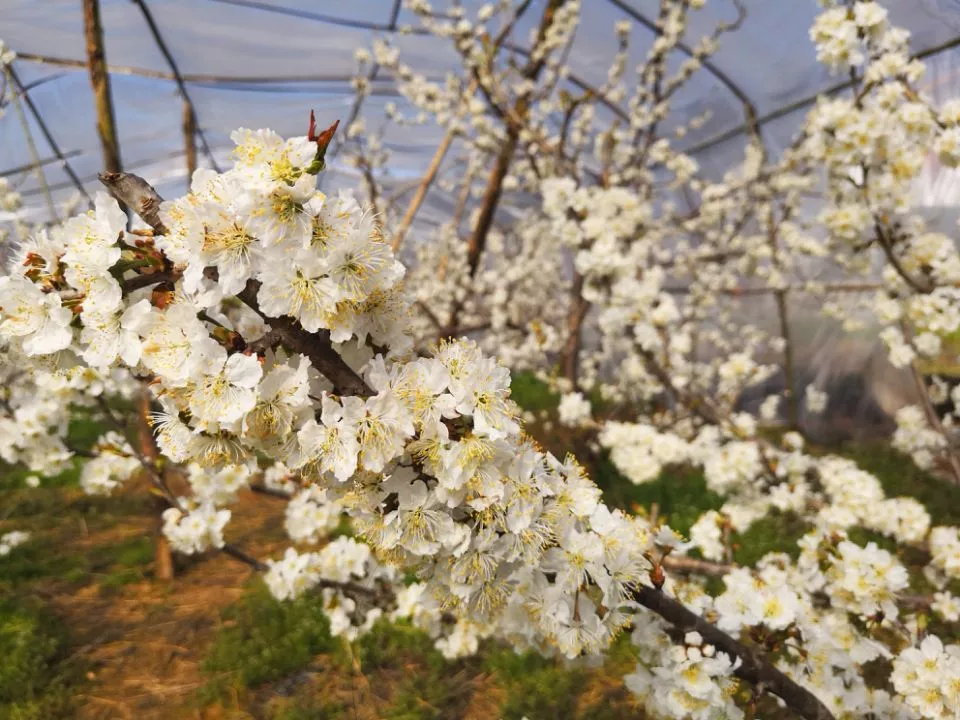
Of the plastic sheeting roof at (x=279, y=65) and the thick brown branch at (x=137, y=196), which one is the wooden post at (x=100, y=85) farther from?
the thick brown branch at (x=137, y=196)

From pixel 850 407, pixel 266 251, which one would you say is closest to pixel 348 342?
pixel 266 251

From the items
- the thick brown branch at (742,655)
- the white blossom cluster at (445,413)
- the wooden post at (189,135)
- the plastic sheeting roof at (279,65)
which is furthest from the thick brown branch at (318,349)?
the plastic sheeting roof at (279,65)

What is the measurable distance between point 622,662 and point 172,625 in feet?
8.24

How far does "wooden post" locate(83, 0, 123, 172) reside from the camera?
122 inches

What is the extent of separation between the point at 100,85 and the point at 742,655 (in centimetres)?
384

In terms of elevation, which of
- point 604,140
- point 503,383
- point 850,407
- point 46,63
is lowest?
point 850,407

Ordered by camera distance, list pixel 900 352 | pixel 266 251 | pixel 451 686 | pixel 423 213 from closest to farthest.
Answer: pixel 266 251
pixel 451 686
pixel 900 352
pixel 423 213

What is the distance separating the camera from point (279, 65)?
16.6 ft

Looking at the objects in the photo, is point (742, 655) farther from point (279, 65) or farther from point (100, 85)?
point (279, 65)

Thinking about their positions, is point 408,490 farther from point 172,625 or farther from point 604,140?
point 604,140

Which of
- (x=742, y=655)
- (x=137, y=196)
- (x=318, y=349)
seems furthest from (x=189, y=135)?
(x=742, y=655)

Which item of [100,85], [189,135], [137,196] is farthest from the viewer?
[189,135]

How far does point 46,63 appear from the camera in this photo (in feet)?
13.9

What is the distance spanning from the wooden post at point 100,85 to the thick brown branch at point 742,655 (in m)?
3.37
